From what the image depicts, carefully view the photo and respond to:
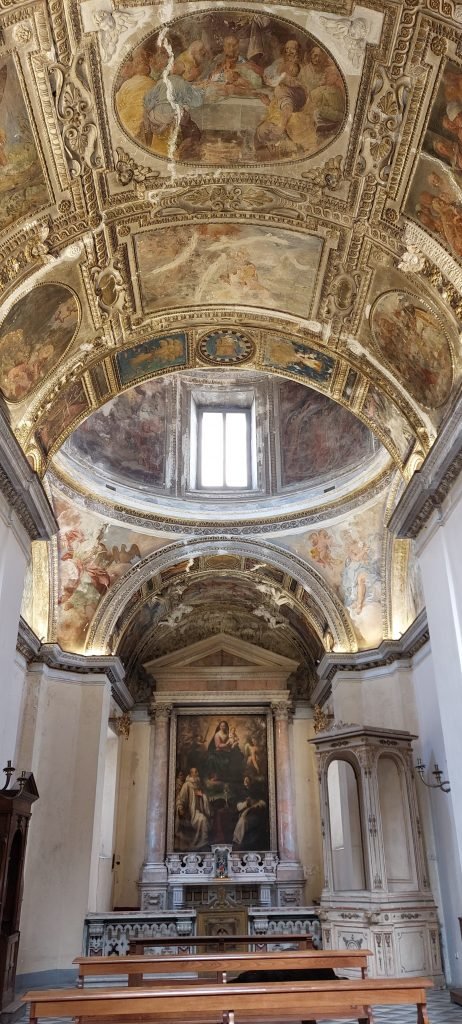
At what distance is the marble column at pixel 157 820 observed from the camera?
21484 mm

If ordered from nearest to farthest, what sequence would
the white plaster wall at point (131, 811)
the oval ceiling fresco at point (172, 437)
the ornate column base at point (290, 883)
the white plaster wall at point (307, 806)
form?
the oval ceiling fresco at point (172, 437) < the ornate column base at point (290, 883) < the white plaster wall at point (131, 811) < the white plaster wall at point (307, 806)

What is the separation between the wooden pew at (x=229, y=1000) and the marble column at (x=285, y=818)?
1619cm

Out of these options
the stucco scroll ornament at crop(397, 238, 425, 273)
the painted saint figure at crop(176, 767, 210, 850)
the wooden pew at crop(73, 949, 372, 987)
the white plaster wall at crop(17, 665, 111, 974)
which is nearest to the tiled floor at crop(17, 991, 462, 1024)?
the wooden pew at crop(73, 949, 372, 987)

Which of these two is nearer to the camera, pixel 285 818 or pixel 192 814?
pixel 285 818

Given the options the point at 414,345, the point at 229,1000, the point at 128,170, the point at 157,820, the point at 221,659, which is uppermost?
the point at 128,170

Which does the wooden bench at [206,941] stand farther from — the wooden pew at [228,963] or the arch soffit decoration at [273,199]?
the arch soffit decoration at [273,199]

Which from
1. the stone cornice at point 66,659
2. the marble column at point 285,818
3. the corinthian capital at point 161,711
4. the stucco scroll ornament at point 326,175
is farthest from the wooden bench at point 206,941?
the corinthian capital at point 161,711

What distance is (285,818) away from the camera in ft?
74.1

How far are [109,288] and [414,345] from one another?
4.61m

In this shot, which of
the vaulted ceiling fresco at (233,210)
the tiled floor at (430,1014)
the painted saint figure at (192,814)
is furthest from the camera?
the painted saint figure at (192,814)

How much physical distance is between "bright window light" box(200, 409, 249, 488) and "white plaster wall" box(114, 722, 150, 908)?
8.59 metres

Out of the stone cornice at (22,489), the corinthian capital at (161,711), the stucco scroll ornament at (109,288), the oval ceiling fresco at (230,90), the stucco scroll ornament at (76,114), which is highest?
the oval ceiling fresco at (230,90)

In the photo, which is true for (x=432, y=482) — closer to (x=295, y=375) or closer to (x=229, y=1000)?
(x=295, y=375)

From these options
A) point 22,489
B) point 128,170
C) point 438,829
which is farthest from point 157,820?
point 128,170
